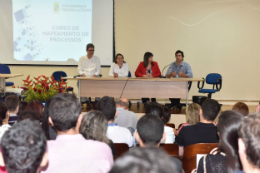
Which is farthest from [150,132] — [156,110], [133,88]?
[133,88]

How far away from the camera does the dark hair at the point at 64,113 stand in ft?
4.76

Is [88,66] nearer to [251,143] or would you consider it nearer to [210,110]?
[210,110]

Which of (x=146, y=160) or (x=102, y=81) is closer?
(x=146, y=160)

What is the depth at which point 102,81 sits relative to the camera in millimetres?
5750

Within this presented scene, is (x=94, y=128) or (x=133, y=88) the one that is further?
(x=133, y=88)

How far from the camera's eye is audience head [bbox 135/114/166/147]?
5.21 ft

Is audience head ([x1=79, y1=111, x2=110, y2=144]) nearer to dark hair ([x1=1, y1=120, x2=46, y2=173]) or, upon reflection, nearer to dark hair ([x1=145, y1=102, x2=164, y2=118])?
dark hair ([x1=1, y1=120, x2=46, y2=173])

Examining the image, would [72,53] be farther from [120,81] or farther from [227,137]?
[227,137]

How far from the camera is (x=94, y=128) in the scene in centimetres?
179

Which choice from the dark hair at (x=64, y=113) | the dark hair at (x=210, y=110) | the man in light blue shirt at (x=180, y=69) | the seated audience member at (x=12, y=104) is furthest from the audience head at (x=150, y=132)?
the man in light blue shirt at (x=180, y=69)

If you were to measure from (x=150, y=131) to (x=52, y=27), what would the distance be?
597 cm

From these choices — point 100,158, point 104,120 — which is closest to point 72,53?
point 104,120

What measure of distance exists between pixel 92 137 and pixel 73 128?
0.32m

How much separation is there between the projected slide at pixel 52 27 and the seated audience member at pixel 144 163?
6604 mm
